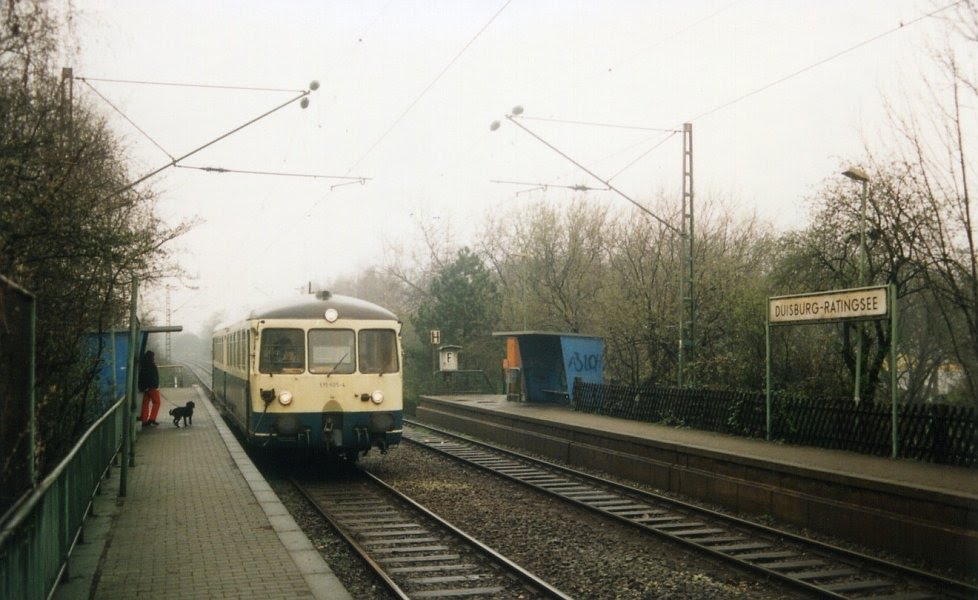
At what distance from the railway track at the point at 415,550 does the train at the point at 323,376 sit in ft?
3.21

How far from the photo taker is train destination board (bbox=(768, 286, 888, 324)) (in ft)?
43.6

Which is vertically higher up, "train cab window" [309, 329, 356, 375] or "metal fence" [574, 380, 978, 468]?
"train cab window" [309, 329, 356, 375]

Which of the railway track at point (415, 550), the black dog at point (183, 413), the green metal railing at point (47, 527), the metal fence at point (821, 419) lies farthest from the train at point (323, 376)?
the black dog at point (183, 413)

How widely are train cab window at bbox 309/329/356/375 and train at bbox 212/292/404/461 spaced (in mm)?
17

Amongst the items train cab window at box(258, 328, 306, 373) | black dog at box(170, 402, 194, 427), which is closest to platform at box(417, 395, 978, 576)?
train cab window at box(258, 328, 306, 373)

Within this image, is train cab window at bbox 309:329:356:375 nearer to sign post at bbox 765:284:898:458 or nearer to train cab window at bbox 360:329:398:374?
train cab window at bbox 360:329:398:374

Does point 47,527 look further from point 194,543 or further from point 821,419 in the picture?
point 821,419

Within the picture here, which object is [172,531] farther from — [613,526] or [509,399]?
[509,399]

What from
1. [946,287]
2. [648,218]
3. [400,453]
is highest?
[648,218]

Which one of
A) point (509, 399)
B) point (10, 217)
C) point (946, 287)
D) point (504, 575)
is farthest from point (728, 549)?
point (509, 399)

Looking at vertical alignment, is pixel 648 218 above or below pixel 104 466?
above

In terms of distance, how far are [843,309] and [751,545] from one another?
520cm

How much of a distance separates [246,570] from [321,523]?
402cm

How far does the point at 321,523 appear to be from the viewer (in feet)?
39.3
